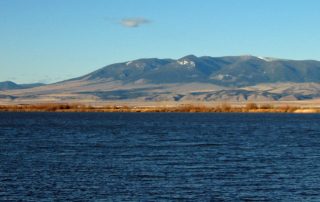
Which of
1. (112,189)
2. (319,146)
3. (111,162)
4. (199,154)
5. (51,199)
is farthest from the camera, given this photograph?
(319,146)

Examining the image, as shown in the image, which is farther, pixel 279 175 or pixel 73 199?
pixel 279 175

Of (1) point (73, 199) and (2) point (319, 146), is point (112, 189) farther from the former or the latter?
(2) point (319, 146)

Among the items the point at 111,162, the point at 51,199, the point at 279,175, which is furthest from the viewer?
the point at 111,162

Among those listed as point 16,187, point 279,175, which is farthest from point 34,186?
point 279,175

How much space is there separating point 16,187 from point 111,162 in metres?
13.4

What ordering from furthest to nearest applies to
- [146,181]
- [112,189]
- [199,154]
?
[199,154], [146,181], [112,189]

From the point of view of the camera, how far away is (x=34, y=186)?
126ft

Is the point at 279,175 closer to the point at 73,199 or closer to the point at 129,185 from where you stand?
the point at 129,185

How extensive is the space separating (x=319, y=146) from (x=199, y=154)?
1480 cm

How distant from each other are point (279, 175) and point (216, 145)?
24629 mm

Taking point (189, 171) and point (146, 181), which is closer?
point (146, 181)

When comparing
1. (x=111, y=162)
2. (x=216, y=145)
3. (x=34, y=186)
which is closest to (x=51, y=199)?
(x=34, y=186)

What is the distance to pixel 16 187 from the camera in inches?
1491

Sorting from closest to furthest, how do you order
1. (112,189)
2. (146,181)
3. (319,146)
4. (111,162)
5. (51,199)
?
1. (51,199)
2. (112,189)
3. (146,181)
4. (111,162)
5. (319,146)
